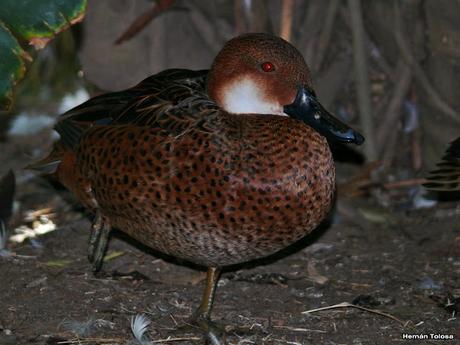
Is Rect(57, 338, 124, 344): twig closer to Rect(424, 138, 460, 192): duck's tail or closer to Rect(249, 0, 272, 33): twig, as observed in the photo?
Rect(424, 138, 460, 192): duck's tail

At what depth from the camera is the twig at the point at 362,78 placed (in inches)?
171

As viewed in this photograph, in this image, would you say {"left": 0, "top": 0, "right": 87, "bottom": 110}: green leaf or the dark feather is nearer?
the dark feather

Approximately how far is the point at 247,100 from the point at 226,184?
0.34 metres

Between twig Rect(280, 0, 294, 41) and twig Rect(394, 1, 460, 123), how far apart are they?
1.67ft

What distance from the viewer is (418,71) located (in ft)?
14.4

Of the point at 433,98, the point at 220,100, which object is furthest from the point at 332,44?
the point at 220,100

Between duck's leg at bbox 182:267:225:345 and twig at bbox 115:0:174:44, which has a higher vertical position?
twig at bbox 115:0:174:44

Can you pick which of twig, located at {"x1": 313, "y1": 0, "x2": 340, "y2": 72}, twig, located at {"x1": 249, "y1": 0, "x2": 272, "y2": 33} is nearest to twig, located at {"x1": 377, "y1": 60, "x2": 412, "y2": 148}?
twig, located at {"x1": 313, "y1": 0, "x2": 340, "y2": 72}

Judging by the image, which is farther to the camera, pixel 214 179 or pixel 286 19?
pixel 286 19

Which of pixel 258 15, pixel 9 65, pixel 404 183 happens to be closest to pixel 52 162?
pixel 9 65

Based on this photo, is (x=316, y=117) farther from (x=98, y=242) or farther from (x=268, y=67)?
(x=98, y=242)

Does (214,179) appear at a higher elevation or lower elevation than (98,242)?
higher

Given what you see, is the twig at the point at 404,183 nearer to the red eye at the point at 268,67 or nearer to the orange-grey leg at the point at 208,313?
the orange-grey leg at the point at 208,313

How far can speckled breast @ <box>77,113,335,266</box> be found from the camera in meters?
2.95
